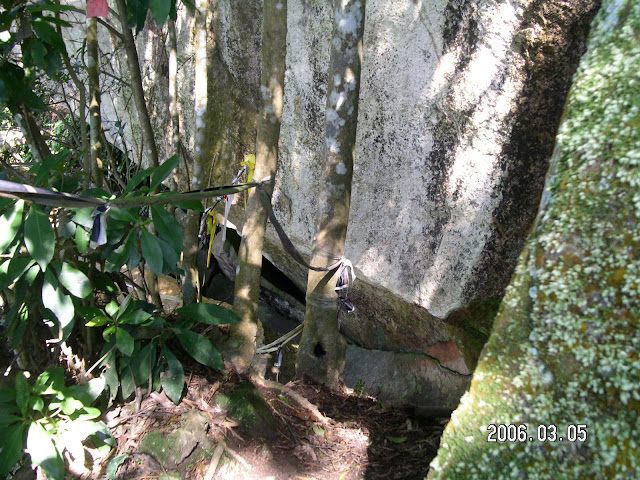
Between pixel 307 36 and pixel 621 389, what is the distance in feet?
9.12

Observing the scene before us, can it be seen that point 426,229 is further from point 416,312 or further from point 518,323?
point 518,323

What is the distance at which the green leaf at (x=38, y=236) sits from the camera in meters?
1.77

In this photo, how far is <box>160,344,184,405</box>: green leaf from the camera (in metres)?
2.38

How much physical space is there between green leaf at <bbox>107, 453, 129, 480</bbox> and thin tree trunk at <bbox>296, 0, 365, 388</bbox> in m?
1.05

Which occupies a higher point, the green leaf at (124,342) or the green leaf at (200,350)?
the green leaf at (124,342)

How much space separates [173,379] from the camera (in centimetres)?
239

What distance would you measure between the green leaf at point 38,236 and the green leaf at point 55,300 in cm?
22

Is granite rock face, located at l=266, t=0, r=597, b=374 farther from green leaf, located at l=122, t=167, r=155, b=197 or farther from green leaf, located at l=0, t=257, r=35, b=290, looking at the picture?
green leaf, located at l=0, t=257, r=35, b=290

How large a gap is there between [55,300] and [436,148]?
191 centimetres

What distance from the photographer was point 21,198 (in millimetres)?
1663

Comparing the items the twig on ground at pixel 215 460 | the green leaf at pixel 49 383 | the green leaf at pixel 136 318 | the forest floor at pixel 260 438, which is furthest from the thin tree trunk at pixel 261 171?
the green leaf at pixel 49 383

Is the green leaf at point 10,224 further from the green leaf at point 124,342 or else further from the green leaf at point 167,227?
the green leaf at point 124,342

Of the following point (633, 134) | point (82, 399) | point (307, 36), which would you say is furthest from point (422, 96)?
point (82, 399)
